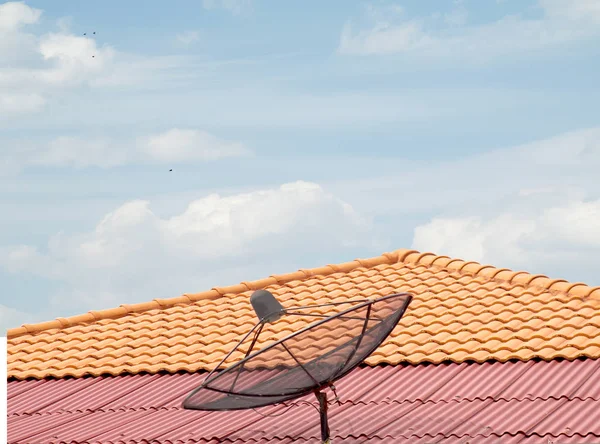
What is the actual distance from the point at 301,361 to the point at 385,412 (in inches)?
101

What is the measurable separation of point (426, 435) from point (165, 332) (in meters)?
7.70

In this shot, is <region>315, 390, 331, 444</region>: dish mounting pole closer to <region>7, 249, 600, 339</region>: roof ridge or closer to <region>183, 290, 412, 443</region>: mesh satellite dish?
<region>183, 290, 412, 443</region>: mesh satellite dish

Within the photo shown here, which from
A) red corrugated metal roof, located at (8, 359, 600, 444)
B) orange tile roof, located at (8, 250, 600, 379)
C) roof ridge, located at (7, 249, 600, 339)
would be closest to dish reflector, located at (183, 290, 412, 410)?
red corrugated metal roof, located at (8, 359, 600, 444)

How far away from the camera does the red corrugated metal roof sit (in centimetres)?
1258

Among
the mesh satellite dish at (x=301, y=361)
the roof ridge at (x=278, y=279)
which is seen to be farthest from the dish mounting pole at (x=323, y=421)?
the roof ridge at (x=278, y=279)

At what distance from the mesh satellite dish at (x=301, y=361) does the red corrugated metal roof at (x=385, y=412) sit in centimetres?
161

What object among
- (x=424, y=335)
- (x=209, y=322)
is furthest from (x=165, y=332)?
(x=424, y=335)

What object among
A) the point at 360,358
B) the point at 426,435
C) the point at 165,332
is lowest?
the point at 426,435

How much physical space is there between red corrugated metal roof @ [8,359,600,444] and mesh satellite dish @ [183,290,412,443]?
5.28 ft

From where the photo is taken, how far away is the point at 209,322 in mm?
19266

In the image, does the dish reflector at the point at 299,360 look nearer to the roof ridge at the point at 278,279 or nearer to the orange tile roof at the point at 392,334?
the orange tile roof at the point at 392,334

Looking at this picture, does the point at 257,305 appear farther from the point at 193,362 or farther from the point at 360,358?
the point at 193,362

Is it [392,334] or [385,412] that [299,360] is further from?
[392,334]

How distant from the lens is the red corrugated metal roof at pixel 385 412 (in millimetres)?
12578
